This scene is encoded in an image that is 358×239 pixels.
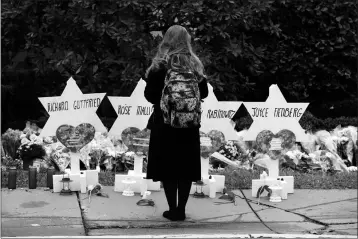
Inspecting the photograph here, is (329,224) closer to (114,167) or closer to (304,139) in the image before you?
(304,139)

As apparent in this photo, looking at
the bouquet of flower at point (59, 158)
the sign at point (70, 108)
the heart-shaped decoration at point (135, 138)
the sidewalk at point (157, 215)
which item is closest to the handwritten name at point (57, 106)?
the sign at point (70, 108)

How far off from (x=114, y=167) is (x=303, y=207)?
2.43m

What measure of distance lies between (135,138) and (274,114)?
138 cm

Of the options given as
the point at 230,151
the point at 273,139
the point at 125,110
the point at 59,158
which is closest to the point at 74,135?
the point at 125,110

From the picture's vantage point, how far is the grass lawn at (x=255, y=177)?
7412 millimetres

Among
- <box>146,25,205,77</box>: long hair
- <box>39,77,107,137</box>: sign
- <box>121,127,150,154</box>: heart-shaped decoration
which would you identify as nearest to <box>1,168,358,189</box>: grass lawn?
<box>121,127,150,154</box>: heart-shaped decoration

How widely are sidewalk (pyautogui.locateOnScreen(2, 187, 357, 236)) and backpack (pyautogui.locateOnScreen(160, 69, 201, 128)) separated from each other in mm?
867

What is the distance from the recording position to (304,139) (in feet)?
23.8

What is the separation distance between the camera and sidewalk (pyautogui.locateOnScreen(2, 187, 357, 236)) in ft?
19.1

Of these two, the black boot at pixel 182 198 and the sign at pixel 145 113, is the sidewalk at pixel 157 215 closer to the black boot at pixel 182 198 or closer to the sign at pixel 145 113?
the black boot at pixel 182 198

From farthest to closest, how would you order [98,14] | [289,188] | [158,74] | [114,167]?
[98,14] → [114,167] → [289,188] → [158,74]

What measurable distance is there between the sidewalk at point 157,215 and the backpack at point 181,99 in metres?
0.87

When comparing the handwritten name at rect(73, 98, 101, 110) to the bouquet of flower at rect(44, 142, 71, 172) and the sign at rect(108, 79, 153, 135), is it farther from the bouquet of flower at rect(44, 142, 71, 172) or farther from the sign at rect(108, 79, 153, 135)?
the bouquet of flower at rect(44, 142, 71, 172)

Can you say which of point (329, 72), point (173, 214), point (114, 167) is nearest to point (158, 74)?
point (173, 214)
